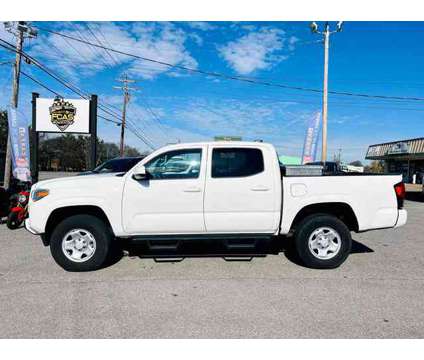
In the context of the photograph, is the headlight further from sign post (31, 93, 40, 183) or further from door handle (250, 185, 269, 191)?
sign post (31, 93, 40, 183)

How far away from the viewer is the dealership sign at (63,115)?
10.6 metres

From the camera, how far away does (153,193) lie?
12.3 ft

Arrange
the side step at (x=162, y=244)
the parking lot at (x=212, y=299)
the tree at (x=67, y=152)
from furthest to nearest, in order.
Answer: the tree at (x=67, y=152)
the side step at (x=162, y=244)
the parking lot at (x=212, y=299)

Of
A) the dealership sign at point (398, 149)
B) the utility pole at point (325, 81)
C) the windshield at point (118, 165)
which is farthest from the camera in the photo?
the dealership sign at point (398, 149)

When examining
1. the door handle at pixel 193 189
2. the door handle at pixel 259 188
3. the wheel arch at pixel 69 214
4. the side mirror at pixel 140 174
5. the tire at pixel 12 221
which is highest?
the side mirror at pixel 140 174

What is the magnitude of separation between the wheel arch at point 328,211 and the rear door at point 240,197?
461 mm

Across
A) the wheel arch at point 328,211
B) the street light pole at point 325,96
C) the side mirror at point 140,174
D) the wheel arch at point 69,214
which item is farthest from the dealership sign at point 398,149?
the wheel arch at point 69,214

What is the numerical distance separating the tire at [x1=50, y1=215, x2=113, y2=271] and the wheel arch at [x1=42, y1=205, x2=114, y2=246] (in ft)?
0.34

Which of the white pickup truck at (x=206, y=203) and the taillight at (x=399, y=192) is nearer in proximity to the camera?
the white pickup truck at (x=206, y=203)

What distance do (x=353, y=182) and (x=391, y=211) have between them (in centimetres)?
73

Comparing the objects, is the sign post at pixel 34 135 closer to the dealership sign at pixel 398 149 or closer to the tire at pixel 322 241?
the tire at pixel 322 241

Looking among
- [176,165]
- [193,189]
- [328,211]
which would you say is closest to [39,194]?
[176,165]
